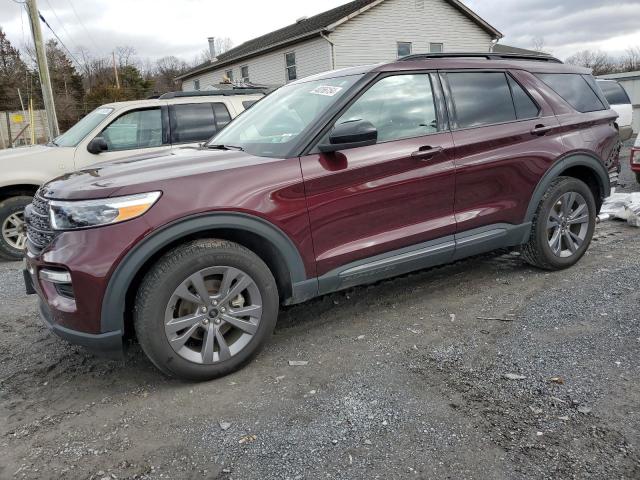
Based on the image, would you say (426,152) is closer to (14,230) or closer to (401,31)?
(14,230)

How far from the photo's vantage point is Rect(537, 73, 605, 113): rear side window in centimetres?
438

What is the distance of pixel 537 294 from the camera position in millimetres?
4031

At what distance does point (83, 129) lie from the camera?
21.1ft

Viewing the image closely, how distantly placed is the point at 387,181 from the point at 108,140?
4410mm

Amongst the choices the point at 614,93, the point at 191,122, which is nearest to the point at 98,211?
the point at 191,122

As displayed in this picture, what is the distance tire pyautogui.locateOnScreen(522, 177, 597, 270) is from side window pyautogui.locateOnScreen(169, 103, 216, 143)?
4.24m

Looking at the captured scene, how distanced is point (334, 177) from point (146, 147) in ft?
13.4

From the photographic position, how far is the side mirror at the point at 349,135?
3066mm

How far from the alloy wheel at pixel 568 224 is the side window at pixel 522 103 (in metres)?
0.76

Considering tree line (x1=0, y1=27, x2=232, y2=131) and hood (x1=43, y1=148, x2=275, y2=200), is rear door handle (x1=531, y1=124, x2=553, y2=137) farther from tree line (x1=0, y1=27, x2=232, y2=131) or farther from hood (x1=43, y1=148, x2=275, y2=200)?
tree line (x1=0, y1=27, x2=232, y2=131)

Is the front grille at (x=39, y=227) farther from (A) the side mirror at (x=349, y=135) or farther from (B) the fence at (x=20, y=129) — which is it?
(B) the fence at (x=20, y=129)

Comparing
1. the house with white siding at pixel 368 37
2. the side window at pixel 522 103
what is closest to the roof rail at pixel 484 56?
→ the side window at pixel 522 103

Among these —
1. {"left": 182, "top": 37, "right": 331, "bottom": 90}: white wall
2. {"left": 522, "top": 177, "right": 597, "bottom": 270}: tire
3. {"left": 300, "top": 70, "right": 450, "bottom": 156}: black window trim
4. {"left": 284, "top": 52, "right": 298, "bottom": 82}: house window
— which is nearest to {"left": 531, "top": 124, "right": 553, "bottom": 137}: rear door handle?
{"left": 522, "top": 177, "right": 597, "bottom": 270}: tire

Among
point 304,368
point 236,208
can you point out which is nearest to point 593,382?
point 304,368
